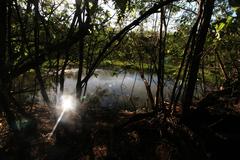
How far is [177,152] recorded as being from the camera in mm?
4312

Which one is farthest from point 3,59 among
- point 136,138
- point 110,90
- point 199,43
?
point 110,90

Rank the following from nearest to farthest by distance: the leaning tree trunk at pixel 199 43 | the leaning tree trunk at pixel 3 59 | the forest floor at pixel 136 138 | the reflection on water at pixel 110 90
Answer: the leaning tree trunk at pixel 3 59 → the leaning tree trunk at pixel 199 43 → the forest floor at pixel 136 138 → the reflection on water at pixel 110 90

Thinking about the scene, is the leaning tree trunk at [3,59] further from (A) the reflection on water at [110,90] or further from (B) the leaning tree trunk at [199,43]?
(A) the reflection on water at [110,90]

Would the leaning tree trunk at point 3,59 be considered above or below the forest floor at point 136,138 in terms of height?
above

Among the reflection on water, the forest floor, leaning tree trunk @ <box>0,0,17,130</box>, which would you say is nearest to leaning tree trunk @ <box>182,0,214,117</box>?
the forest floor

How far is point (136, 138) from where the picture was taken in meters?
4.86

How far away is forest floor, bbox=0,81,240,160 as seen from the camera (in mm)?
4395

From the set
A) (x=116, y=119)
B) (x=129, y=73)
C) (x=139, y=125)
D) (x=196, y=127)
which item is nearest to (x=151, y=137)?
(x=139, y=125)

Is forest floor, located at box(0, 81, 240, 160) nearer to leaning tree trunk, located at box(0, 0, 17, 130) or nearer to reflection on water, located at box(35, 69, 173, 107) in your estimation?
leaning tree trunk, located at box(0, 0, 17, 130)

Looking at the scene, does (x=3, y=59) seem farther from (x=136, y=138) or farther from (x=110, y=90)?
(x=110, y=90)

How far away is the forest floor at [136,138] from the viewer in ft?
14.4

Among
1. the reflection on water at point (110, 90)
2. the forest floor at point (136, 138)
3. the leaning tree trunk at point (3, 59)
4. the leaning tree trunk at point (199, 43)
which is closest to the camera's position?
the leaning tree trunk at point (3, 59)

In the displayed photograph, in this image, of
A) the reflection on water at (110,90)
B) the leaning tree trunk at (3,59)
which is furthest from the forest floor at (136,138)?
the reflection on water at (110,90)

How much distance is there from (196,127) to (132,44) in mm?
4720
